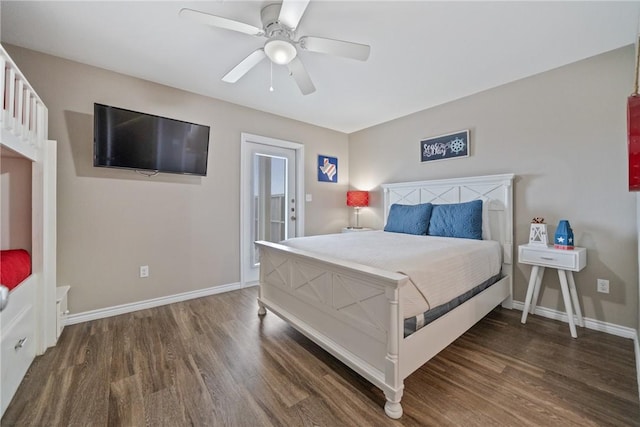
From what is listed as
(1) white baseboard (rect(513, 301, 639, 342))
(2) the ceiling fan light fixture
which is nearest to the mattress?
(2) the ceiling fan light fixture

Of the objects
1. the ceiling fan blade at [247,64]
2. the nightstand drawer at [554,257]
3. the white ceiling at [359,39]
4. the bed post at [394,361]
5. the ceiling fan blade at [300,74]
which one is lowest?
the bed post at [394,361]

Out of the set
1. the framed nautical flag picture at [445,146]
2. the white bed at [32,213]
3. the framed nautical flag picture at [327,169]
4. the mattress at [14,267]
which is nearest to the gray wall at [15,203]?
the white bed at [32,213]

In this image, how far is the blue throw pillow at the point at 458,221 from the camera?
2.71 m

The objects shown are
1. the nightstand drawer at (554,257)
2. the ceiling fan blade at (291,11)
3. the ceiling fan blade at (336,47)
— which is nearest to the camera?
the ceiling fan blade at (291,11)

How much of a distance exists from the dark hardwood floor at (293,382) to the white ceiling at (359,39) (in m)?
2.44

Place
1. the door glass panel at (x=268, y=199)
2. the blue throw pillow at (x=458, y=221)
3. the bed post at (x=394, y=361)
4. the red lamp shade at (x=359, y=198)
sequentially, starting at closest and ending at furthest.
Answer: the bed post at (x=394, y=361)
the blue throw pillow at (x=458, y=221)
the door glass panel at (x=268, y=199)
the red lamp shade at (x=359, y=198)

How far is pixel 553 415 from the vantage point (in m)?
1.38

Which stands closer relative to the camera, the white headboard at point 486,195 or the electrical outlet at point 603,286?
the electrical outlet at point 603,286

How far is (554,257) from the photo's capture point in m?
2.24

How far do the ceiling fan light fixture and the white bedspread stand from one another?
1.45 meters

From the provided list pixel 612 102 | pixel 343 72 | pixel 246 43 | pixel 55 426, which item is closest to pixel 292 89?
pixel 343 72

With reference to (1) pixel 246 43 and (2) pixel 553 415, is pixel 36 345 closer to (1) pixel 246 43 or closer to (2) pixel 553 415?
(1) pixel 246 43

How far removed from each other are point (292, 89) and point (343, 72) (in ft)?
2.21

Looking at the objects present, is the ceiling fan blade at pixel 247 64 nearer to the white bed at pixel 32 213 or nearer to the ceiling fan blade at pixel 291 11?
the ceiling fan blade at pixel 291 11
